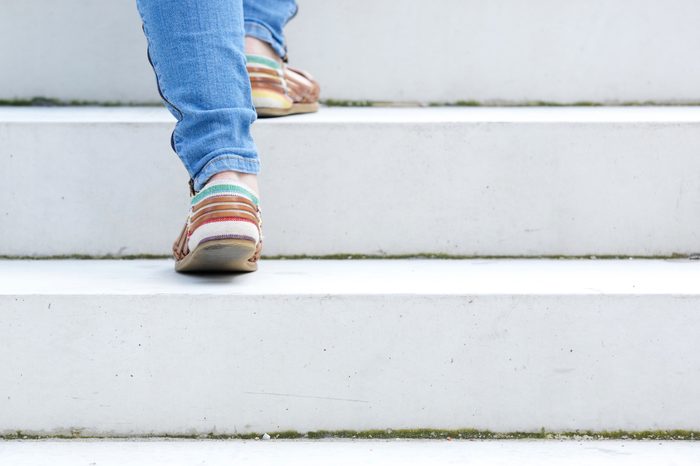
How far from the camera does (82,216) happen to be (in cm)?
131

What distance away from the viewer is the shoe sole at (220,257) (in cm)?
107

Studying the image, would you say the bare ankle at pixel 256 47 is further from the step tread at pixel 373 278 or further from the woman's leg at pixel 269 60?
the step tread at pixel 373 278

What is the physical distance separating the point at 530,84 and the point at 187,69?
0.73 meters

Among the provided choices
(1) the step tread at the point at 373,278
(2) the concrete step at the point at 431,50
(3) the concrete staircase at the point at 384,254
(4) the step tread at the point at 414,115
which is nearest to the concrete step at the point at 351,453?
(3) the concrete staircase at the point at 384,254

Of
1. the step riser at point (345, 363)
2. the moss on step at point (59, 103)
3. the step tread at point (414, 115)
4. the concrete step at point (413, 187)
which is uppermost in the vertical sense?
the moss on step at point (59, 103)

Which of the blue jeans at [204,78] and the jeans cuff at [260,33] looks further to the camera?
the jeans cuff at [260,33]

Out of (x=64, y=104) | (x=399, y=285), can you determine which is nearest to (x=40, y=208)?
Answer: (x=64, y=104)

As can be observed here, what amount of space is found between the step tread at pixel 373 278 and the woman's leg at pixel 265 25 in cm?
36

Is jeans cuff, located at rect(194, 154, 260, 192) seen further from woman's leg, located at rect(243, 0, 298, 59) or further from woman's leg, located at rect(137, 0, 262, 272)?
woman's leg, located at rect(243, 0, 298, 59)

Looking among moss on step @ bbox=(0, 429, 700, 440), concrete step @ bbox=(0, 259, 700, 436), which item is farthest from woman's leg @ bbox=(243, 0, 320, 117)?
moss on step @ bbox=(0, 429, 700, 440)

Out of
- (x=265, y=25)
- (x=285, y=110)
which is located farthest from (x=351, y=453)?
(x=265, y=25)

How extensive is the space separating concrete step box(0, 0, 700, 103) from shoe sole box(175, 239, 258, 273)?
20.6 inches

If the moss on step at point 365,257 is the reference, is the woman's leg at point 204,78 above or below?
above

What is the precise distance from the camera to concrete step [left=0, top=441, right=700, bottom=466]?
3.20 feet
